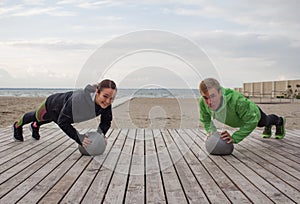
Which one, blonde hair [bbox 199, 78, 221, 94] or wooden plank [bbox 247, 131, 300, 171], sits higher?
blonde hair [bbox 199, 78, 221, 94]

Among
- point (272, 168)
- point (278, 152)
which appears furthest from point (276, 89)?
point (272, 168)

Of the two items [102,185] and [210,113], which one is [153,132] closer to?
[210,113]

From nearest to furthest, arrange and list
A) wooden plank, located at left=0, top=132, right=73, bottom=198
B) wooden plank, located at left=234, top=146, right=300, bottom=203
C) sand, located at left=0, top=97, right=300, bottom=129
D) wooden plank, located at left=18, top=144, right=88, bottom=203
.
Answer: wooden plank, located at left=18, top=144, right=88, bottom=203
wooden plank, located at left=234, top=146, right=300, bottom=203
wooden plank, located at left=0, top=132, right=73, bottom=198
sand, located at left=0, top=97, right=300, bottom=129

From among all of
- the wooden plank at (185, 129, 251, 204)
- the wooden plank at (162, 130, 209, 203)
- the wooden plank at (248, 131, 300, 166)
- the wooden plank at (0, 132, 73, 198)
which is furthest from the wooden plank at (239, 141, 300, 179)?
the wooden plank at (0, 132, 73, 198)

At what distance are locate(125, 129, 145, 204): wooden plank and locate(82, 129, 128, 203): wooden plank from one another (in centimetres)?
20

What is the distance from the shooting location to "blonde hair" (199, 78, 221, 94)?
4211 mm

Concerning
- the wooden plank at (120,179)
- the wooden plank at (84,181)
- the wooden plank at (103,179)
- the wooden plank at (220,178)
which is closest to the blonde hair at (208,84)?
the wooden plank at (220,178)

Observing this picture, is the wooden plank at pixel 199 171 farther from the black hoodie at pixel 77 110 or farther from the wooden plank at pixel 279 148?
the black hoodie at pixel 77 110

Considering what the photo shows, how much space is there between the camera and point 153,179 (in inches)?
126

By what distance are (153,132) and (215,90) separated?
96.3 inches

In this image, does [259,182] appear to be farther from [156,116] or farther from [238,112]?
[156,116]

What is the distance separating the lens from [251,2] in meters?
10.2

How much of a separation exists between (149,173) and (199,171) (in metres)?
0.53

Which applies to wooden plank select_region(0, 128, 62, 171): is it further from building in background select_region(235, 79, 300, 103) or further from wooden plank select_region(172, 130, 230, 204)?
building in background select_region(235, 79, 300, 103)
